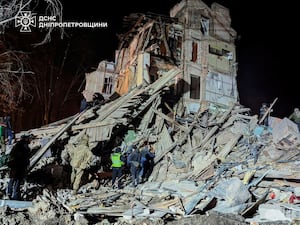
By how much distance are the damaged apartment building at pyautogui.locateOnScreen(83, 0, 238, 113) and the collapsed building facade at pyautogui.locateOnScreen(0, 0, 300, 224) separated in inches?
3.5

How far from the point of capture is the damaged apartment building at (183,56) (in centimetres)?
2252

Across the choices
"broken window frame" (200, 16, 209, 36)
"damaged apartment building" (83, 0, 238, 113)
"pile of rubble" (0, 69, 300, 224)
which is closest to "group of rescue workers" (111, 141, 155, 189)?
"pile of rubble" (0, 69, 300, 224)

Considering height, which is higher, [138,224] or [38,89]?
[38,89]

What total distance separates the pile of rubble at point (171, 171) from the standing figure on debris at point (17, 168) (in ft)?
1.46

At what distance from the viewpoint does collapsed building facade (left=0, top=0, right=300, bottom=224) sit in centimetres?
767

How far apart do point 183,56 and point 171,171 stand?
12.1 m

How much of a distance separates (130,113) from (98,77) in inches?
461

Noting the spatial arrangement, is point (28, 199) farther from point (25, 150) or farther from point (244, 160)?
point (244, 160)

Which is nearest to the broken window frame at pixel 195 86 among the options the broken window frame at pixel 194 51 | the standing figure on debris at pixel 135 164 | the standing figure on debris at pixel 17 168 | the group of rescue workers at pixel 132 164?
the broken window frame at pixel 194 51

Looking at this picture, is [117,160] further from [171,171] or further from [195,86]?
[195,86]

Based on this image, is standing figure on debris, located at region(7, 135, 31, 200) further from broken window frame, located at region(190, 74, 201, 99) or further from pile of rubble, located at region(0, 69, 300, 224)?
broken window frame, located at region(190, 74, 201, 99)

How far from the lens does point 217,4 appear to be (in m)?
26.3

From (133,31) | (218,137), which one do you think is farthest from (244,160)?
(133,31)

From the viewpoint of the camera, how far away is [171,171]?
1460 cm
